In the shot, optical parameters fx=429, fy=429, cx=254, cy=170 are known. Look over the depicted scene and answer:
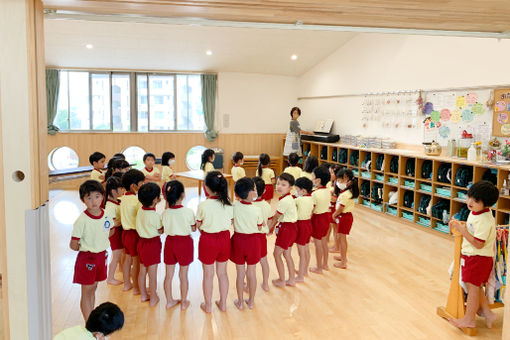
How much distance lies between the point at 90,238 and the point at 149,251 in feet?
2.11

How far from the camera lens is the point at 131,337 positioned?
3.09m

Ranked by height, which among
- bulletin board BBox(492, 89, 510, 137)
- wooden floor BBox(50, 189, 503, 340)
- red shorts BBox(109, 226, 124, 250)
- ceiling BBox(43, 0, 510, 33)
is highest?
ceiling BBox(43, 0, 510, 33)

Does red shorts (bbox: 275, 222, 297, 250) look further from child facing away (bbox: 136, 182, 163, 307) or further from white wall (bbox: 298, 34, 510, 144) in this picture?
white wall (bbox: 298, 34, 510, 144)

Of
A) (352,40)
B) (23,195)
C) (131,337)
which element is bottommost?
(131,337)

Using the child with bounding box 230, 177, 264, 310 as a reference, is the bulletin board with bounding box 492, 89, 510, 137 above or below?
above

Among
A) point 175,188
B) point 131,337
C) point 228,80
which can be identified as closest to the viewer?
point 131,337

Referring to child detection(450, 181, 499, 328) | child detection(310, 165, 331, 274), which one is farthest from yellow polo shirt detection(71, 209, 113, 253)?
child detection(450, 181, 499, 328)

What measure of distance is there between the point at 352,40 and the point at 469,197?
19.8 feet

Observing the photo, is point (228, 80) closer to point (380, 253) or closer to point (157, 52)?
point (157, 52)

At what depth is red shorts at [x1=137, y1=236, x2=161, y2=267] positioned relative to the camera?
11.5 feet

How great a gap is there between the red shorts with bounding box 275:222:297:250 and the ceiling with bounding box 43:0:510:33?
7.12 ft

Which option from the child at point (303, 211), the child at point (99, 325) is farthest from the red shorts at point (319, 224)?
the child at point (99, 325)

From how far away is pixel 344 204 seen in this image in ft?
14.5

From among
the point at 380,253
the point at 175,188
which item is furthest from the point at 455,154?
the point at 175,188
